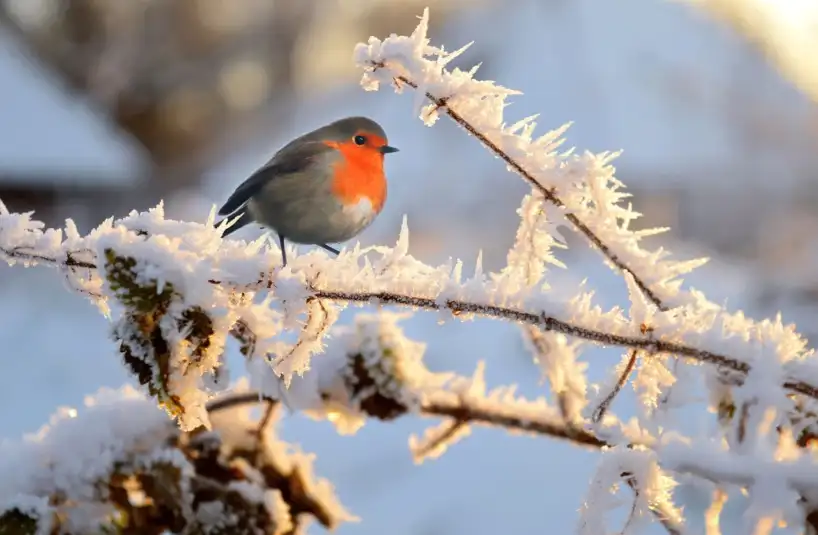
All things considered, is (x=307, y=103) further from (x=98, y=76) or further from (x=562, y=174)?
(x=562, y=174)

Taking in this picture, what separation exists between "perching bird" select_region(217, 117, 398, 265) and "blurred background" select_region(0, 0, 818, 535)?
0.95 metres

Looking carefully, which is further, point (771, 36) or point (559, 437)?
point (771, 36)

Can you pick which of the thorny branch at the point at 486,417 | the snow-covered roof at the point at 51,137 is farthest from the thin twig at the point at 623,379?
the snow-covered roof at the point at 51,137

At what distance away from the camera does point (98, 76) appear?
11.2 feet

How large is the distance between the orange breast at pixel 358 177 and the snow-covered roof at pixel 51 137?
6.82 feet

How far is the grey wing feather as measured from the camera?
0.41 metres

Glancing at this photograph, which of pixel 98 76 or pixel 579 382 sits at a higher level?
pixel 98 76

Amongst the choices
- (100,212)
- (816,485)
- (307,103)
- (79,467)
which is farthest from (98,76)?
(816,485)

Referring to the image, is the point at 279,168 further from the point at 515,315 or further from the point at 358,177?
the point at 515,315

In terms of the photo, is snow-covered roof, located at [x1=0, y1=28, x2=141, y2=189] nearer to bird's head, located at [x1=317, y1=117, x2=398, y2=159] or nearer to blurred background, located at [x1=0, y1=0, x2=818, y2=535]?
blurred background, located at [x1=0, y1=0, x2=818, y2=535]

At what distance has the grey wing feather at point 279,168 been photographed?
1.35 feet

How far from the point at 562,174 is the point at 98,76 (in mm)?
3461

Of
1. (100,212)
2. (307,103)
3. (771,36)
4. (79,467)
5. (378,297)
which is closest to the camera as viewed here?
(378,297)

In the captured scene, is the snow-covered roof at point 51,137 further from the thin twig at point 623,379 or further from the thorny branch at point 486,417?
the thin twig at point 623,379
